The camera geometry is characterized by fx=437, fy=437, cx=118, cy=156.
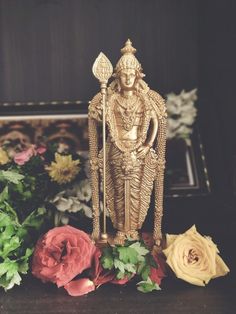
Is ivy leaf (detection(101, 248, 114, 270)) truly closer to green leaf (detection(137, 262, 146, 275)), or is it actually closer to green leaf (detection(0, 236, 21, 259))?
green leaf (detection(137, 262, 146, 275))

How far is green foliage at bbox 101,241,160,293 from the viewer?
72cm

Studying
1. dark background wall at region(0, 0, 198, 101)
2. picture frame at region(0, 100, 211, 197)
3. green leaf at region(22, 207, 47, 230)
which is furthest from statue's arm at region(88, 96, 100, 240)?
dark background wall at region(0, 0, 198, 101)

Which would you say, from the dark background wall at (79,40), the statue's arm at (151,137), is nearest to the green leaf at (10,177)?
the statue's arm at (151,137)

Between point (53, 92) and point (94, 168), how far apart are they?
16.4 inches

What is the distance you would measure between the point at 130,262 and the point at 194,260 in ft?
0.37

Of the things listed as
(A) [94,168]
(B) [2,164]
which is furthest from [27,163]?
(A) [94,168]

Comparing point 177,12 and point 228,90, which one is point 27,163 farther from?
point 177,12

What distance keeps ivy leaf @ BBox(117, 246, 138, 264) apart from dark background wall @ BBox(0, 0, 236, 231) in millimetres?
431

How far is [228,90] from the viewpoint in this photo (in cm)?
96

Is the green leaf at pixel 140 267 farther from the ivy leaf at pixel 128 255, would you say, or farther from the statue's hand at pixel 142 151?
the statue's hand at pixel 142 151

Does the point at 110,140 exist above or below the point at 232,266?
above

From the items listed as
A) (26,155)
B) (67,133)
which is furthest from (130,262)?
(67,133)

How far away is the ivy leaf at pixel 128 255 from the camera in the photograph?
0.72m

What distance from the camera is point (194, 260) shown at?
75 centimetres
